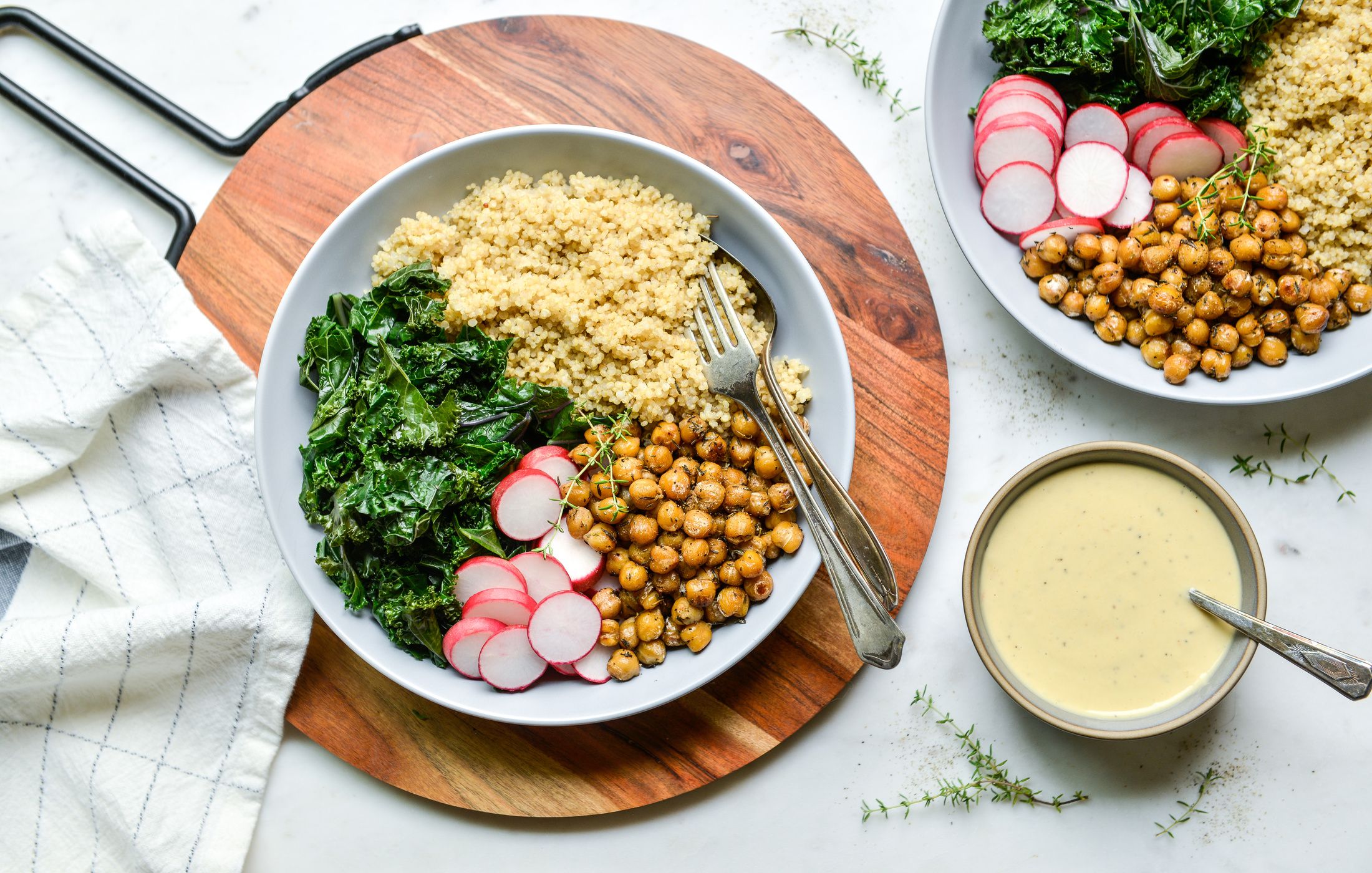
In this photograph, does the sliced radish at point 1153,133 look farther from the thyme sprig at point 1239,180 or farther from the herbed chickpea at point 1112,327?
the herbed chickpea at point 1112,327

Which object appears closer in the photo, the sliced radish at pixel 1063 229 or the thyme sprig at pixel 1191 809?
the sliced radish at pixel 1063 229

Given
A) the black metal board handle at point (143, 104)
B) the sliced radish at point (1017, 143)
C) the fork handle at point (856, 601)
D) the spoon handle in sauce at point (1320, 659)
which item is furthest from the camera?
the black metal board handle at point (143, 104)

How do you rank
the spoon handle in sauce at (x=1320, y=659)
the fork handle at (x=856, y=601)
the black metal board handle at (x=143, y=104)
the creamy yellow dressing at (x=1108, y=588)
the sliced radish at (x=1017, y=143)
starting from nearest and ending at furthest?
the spoon handle in sauce at (x=1320, y=659) < the fork handle at (x=856, y=601) < the creamy yellow dressing at (x=1108, y=588) < the sliced radish at (x=1017, y=143) < the black metal board handle at (x=143, y=104)

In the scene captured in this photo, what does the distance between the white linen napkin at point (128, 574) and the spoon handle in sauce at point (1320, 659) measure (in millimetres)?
2643

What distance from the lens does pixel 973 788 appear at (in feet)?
9.23

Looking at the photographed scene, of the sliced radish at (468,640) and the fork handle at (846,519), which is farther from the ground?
the fork handle at (846,519)

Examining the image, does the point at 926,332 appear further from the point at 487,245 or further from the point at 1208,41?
the point at 487,245

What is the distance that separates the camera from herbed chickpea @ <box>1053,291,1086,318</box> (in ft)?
8.57

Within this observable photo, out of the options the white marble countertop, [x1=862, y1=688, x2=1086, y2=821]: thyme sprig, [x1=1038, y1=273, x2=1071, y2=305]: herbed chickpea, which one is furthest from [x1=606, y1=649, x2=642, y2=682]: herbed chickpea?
[x1=1038, y1=273, x2=1071, y2=305]: herbed chickpea

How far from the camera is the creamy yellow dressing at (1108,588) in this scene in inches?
96.0

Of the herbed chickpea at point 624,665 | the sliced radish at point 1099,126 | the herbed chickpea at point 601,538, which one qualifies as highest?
the sliced radish at point 1099,126

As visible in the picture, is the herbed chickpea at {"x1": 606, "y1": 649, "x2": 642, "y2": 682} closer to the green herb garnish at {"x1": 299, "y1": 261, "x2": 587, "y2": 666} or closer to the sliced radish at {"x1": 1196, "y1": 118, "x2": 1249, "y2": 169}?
the green herb garnish at {"x1": 299, "y1": 261, "x2": 587, "y2": 666}

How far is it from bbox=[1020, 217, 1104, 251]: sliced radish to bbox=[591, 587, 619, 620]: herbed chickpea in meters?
1.60

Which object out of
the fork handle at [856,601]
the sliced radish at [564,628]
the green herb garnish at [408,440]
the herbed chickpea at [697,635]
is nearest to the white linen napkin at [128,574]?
the green herb garnish at [408,440]
